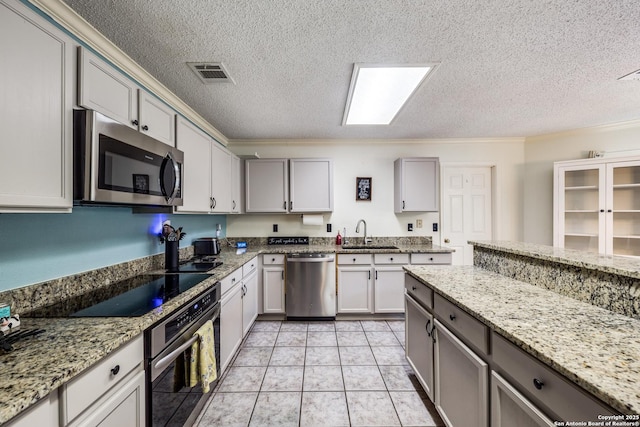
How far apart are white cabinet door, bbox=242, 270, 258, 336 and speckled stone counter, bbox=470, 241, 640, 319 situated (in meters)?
2.30

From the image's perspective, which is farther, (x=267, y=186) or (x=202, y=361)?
(x=267, y=186)

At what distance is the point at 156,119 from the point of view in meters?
1.71

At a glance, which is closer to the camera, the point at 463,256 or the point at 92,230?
the point at 92,230

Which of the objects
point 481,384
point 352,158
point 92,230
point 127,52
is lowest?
point 481,384

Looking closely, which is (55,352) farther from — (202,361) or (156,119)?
(156,119)

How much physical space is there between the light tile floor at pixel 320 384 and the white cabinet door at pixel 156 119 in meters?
1.99

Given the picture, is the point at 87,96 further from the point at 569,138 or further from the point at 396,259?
the point at 569,138

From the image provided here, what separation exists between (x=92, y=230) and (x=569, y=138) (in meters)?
5.31

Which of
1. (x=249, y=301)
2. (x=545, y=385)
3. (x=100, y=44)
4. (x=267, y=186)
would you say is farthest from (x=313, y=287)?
(x=100, y=44)

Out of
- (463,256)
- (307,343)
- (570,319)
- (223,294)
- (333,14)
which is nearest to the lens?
(570,319)

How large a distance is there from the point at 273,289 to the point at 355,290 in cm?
105

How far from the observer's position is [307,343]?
2.54 m

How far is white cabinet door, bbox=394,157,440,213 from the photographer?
11.0 feet

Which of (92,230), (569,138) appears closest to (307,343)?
(92,230)
